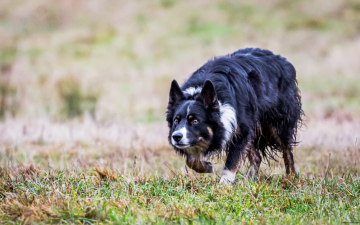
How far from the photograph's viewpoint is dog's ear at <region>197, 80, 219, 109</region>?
5.13 meters

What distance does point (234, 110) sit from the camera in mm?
5371

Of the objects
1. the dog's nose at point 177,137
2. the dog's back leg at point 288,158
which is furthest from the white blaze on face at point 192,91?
the dog's back leg at point 288,158

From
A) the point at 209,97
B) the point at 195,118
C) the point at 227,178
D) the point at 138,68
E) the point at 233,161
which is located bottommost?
the point at 227,178

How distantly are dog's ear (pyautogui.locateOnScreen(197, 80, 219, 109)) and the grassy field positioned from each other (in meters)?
0.95

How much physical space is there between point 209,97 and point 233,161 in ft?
3.06

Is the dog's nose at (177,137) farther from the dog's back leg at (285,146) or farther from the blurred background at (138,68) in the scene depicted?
the dog's back leg at (285,146)

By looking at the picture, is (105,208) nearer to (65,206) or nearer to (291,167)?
(65,206)

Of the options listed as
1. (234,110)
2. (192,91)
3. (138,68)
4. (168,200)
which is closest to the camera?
(168,200)

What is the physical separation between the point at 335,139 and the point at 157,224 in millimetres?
5821

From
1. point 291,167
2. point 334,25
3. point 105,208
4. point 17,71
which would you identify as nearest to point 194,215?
point 105,208

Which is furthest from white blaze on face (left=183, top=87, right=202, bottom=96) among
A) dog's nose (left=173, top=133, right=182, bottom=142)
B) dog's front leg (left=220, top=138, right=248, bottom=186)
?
dog's front leg (left=220, top=138, right=248, bottom=186)

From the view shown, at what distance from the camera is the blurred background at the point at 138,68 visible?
8.67m

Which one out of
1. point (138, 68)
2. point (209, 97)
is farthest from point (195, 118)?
point (138, 68)

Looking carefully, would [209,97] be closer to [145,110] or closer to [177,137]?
[177,137]
